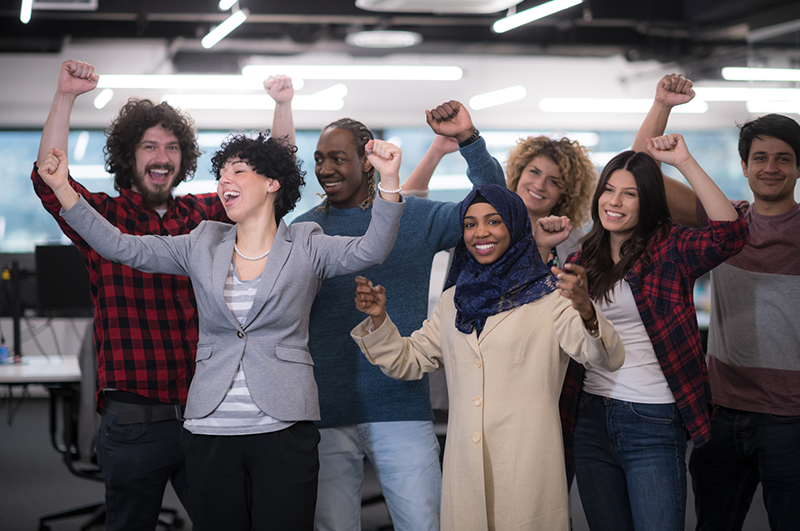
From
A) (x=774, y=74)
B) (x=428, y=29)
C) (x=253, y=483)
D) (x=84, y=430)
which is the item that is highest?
(x=428, y=29)

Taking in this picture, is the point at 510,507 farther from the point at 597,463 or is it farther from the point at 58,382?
the point at 58,382

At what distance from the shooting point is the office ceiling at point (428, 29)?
650cm

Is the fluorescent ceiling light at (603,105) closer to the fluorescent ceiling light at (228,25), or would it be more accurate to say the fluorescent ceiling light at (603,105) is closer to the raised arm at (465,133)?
the fluorescent ceiling light at (228,25)

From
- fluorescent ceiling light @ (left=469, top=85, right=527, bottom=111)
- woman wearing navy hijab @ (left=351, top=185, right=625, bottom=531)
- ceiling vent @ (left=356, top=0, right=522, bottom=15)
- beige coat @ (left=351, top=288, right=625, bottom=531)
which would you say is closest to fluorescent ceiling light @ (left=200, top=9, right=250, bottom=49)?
ceiling vent @ (left=356, top=0, right=522, bottom=15)

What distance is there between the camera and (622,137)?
867 centimetres

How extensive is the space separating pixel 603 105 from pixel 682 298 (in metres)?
6.50

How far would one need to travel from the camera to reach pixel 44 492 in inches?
165

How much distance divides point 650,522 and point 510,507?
40cm

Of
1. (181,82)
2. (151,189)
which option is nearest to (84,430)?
(151,189)

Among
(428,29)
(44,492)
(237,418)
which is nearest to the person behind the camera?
(237,418)

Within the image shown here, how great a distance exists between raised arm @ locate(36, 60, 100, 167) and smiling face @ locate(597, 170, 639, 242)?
1.62m

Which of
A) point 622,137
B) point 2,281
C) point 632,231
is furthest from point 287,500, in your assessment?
point 622,137

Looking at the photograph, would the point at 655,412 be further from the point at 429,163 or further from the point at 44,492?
the point at 44,492

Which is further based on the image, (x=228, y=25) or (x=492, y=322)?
(x=228, y=25)
